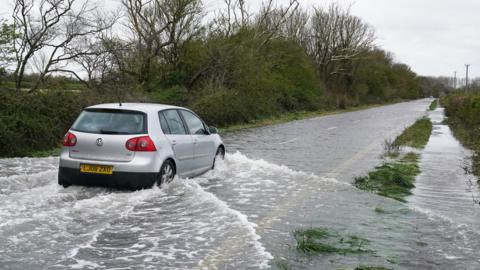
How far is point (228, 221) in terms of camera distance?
23.0ft

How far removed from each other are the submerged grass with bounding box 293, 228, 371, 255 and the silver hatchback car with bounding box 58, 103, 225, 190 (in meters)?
3.06

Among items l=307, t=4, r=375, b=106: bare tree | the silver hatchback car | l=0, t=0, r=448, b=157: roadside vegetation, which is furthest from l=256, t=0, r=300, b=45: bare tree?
the silver hatchback car

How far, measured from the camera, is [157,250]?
224 inches

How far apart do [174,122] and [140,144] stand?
1.37 metres

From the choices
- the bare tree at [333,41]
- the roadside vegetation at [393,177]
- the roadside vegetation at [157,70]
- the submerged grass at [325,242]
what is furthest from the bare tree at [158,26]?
the bare tree at [333,41]

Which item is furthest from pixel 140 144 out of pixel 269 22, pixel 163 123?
pixel 269 22

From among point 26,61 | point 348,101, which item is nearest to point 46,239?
point 26,61

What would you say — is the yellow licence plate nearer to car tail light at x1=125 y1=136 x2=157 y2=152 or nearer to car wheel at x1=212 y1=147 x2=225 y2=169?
car tail light at x1=125 y1=136 x2=157 y2=152

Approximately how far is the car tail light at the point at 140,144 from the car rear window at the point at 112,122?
0.55ft

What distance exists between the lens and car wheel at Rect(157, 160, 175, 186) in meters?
8.77

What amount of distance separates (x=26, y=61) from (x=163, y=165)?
58.0 ft

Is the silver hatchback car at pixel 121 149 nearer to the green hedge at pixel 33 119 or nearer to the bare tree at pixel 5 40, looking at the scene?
the green hedge at pixel 33 119

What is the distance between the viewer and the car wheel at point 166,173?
8.77m

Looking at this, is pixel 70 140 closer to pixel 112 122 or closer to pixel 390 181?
pixel 112 122
